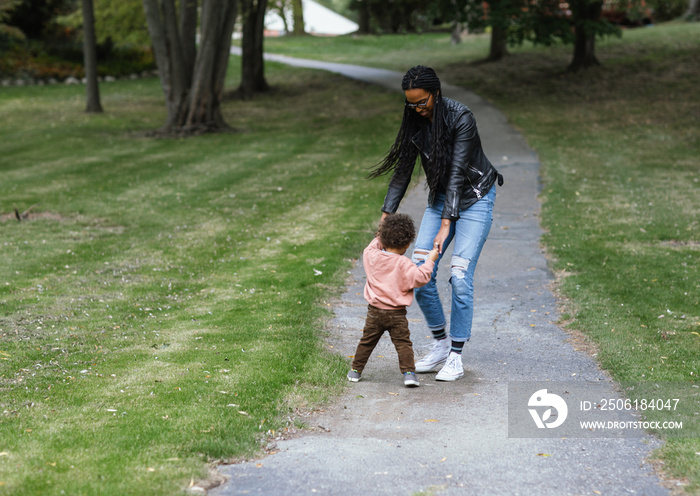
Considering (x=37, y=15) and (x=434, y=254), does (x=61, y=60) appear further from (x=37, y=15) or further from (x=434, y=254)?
(x=434, y=254)

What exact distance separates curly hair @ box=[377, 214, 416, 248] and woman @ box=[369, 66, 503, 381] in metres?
0.20

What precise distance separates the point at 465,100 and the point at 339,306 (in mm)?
17562

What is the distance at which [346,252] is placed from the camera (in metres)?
9.27

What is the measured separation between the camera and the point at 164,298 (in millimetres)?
7809

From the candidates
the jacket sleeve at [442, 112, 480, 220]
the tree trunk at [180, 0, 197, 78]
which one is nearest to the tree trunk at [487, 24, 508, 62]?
the tree trunk at [180, 0, 197, 78]

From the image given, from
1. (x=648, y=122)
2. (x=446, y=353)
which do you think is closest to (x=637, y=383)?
(x=446, y=353)

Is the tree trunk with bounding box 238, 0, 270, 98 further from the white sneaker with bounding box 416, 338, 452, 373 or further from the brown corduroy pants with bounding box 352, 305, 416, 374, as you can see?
the brown corduroy pants with bounding box 352, 305, 416, 374

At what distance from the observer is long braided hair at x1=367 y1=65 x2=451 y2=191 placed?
4957 mm

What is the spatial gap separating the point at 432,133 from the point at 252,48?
25.1m

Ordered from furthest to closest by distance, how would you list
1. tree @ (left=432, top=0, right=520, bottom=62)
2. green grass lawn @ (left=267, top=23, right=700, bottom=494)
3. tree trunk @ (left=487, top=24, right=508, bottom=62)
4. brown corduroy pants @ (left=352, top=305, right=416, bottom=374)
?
tree trunk @ (left=487, top=24, right=508, bottom=62), tree @ (left=432, top=0, right=520, bottom=62), green grass lawn @ (left=267, top=23, right=700, bottom=494), brown corduroy pants @ (left=352, top=305, right=416, bottom=374)

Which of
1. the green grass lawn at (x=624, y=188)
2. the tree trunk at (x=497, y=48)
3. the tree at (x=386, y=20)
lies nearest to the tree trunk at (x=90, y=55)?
the green grass lawn at (x=624, y=188)

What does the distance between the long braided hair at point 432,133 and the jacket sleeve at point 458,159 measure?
8 centimetres

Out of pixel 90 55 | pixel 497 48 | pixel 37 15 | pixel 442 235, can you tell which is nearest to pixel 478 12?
pixel 497 48

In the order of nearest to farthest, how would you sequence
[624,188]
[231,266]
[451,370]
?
[451,370], [231,266], [624,188]
